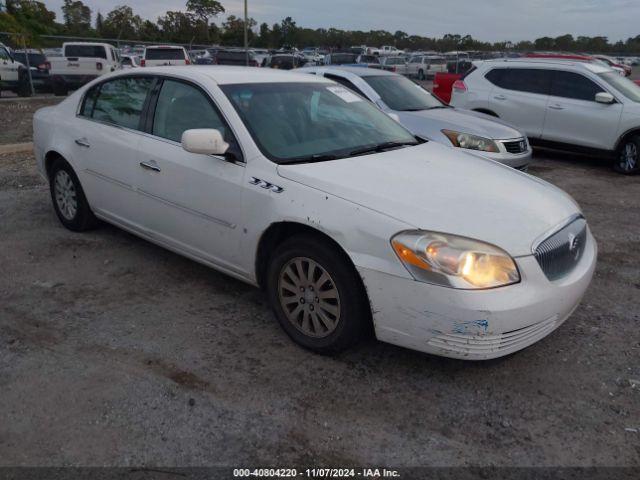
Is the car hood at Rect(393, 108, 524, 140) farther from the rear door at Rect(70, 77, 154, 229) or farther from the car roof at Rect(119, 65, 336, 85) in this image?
the rear door at Rect(70, 77, 154, 229)

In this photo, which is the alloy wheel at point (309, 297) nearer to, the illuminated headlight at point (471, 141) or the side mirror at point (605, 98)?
the illuminated headlight at point (471, 141)

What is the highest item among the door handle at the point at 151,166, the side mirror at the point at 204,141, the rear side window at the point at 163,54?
the rear side window at the point at 163,54

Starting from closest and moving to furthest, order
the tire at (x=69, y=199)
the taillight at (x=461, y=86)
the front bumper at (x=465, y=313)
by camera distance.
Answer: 1. the front bumper at (x=465, y=313)
2. the tire at (x=69, y=199)
3. the taillight at (x=461, y=86)

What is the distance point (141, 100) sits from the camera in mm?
4457

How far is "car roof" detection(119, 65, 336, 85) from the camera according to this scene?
13.4 feet

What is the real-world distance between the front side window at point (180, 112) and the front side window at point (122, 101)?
0.24 m

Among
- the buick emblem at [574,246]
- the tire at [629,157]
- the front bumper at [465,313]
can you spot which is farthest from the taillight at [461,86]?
the front bumper at [465,313]

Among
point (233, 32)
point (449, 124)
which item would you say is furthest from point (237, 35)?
point (449, 124)

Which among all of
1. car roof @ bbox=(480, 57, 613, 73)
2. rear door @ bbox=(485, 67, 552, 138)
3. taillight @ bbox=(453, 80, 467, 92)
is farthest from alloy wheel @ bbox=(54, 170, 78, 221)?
car roof @ bbox=(480, 57, 613, 73)

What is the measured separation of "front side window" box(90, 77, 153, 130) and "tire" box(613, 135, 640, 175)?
768cm

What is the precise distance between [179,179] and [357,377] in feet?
6.00

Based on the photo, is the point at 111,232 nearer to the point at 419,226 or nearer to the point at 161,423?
the point at 161,423

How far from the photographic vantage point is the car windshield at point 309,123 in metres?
3.70

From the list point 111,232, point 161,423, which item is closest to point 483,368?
point 161,423
